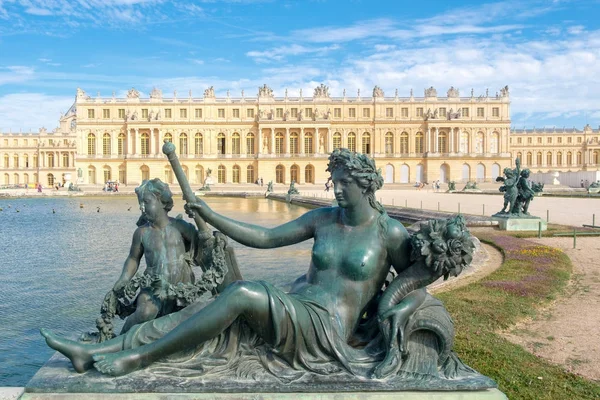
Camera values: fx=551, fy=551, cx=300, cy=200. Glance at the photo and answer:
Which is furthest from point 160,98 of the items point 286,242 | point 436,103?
point 286,242

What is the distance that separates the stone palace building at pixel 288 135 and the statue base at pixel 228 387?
64376 mm

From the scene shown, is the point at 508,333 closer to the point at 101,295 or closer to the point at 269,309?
the point at 269,309

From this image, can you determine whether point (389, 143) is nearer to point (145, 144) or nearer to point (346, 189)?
point (145, 144)

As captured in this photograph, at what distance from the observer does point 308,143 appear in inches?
2702

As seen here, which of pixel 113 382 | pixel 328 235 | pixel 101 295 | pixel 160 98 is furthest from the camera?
pixel 160 98

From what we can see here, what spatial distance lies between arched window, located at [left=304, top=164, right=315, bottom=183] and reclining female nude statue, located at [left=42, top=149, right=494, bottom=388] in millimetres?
64890

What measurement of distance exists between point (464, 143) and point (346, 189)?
226 feet

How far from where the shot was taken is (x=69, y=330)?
6234mm

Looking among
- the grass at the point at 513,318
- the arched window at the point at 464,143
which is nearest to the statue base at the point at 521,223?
the grass at the point at 513,318

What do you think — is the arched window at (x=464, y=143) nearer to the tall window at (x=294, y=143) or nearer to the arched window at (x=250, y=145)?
the tall window at (x=294, y=143)

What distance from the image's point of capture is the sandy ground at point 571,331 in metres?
4.71

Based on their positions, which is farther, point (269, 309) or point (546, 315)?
point (546, 315)

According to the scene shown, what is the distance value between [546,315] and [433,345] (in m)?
3.87

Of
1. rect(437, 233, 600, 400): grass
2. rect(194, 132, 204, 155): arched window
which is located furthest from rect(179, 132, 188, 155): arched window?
rect(437, 233, 600, 400): grass
